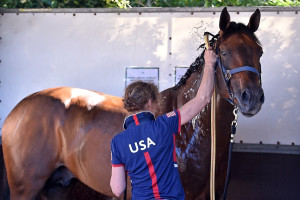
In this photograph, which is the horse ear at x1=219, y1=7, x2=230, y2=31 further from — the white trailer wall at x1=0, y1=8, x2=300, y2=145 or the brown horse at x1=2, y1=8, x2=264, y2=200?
the white trailer wall at x1=0, y1=8, x2=300, y2=145

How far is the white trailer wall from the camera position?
4090 mm

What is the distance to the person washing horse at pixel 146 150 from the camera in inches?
78.1

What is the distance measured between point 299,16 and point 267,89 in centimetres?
86

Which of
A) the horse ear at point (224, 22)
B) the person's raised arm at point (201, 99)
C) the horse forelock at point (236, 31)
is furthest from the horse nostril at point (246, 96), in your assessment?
the horse ear at point (224, 22)

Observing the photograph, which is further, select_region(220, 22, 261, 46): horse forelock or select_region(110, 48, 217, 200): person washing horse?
select_region(220, 22, 261, 46): horse forelock

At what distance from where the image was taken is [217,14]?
4227 millimetres

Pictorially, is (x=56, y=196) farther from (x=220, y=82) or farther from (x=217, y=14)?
(x=217, y=14)

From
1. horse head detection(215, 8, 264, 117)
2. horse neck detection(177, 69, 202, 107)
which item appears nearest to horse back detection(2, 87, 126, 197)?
horse neck detection(177, 69, 202, 107)

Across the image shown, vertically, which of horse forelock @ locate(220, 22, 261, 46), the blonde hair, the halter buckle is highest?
horse forelock @ locate(220, 22, 261, 46)

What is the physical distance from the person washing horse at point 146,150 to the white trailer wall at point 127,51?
7.14ft

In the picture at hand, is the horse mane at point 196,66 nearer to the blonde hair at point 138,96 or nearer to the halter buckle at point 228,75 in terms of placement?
the halter buckle at point 228,75

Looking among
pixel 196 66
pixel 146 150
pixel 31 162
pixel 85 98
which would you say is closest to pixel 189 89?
pixel 196 66

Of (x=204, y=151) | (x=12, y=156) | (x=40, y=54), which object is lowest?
(x=12, y=156)

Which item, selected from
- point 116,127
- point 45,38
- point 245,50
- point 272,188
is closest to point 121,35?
point 45,38
